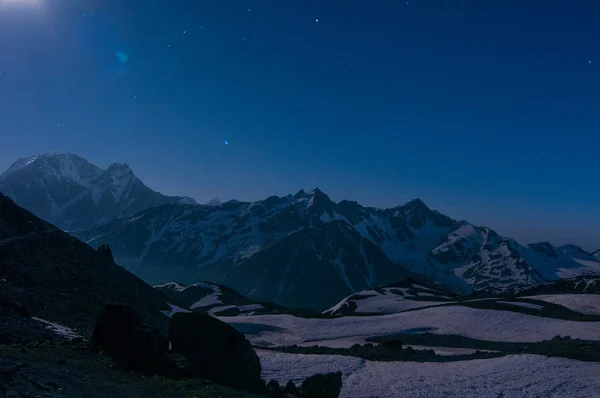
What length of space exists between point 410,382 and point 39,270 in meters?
30.2

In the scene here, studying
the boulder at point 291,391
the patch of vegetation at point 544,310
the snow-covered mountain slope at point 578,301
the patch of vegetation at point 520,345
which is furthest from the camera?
the snow-covered mountain slope at point 578,301

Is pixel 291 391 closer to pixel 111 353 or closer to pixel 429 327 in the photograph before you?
pixel 111 353

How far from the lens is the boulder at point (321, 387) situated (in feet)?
79.6

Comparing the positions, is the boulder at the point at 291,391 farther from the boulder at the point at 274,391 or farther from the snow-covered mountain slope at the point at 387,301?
the snow-covered mountain slope at the point at 387,301

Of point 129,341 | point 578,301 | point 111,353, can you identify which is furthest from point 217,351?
point 578,301

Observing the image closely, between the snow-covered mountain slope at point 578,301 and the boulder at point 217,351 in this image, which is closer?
the boulder at point 217,351

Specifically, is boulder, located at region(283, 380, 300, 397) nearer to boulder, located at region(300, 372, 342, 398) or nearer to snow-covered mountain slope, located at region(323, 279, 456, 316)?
boulder, located at region(300, 372, 342, 398)

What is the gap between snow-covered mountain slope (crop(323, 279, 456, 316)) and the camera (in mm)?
100938

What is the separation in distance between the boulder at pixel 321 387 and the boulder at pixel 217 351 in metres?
2.33

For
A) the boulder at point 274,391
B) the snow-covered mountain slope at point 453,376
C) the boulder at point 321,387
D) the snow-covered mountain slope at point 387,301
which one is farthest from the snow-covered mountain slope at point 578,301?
the boulder at point 274,391

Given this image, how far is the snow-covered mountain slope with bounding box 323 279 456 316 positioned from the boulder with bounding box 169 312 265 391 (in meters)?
68.9

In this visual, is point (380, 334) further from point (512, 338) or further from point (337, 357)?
point (337, 357)

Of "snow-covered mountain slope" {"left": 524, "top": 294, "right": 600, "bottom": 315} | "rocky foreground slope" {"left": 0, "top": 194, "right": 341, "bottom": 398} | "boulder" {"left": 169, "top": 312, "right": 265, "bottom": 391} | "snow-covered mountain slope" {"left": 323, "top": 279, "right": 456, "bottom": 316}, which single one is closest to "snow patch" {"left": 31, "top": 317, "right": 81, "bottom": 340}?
"rocky foreground slope" {"left": 0, "top": 194, "right": 341, "bottom": 398}

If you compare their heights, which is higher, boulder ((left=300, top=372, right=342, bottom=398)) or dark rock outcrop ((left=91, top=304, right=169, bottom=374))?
dark rock outcrop ((left=91, top=304, right=169, bottom=374))
